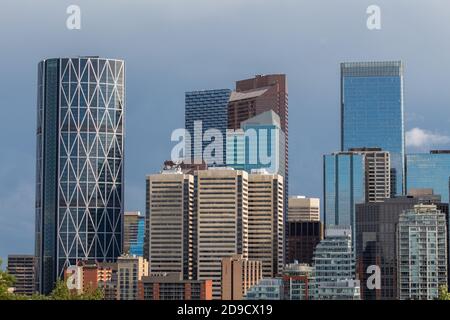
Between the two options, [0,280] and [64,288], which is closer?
[0,280]
